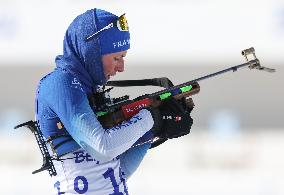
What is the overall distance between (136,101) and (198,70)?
10.8 ft

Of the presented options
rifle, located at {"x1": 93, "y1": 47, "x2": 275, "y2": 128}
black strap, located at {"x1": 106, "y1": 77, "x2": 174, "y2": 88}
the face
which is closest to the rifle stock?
rifle, located at {"x1": 93, "y1": 47, "x2": 275, "y2": 128}

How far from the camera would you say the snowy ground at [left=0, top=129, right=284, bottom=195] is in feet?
14.8

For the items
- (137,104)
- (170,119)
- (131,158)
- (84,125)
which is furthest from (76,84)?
(131,158)

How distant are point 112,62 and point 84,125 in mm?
347

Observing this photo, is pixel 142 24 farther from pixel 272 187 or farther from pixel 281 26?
pixel 272 187

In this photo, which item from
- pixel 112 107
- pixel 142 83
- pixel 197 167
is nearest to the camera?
pixel 112 107

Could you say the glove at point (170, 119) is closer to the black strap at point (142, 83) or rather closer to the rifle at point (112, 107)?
the rifle at point (112, 107)

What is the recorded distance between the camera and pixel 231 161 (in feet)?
16.4

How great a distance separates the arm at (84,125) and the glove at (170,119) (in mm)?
157

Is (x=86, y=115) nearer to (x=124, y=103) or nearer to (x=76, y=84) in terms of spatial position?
(x=76, y=84)

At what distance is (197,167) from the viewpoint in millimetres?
4918

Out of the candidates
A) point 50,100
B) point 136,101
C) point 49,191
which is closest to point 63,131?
point 50,100

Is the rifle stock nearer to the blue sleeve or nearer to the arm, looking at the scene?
the arm

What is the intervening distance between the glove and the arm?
157 millimetres
